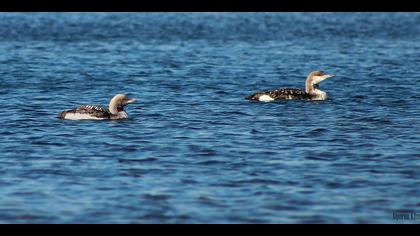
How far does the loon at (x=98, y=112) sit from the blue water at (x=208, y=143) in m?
0.29

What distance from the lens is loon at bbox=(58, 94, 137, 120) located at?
69.6 ft

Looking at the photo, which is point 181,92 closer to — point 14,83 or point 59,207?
point 14,83

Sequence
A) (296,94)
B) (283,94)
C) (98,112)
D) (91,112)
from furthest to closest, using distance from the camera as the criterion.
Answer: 1. (296,94)
2. (283,94)
3. (98,112)
4. (91,112)

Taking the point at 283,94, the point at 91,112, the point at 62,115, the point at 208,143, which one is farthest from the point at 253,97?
the point at 208,143

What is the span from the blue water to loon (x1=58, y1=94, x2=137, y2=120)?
0.29m

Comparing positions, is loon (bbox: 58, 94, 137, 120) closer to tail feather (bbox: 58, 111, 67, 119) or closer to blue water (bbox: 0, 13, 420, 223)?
tail feather (bbox: 58, 111, 67, 119)

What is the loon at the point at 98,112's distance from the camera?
2122 centimetres

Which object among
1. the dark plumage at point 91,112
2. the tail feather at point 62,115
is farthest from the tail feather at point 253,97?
the tail feather at point 62,115

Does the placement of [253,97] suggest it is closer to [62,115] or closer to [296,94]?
[296,94]

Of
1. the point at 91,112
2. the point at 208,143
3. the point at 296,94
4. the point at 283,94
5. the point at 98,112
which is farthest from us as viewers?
the point at 296,94

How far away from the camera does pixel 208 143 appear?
60.5 ft

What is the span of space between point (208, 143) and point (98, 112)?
377 cm

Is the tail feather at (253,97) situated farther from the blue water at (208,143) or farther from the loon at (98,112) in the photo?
the loon at (98,112)

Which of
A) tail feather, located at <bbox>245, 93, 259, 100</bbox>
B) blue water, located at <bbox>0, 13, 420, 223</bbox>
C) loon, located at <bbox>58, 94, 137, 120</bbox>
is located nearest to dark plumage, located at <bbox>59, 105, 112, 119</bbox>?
loon, located at <bbox>58, 94, 137, 120</bbox>
